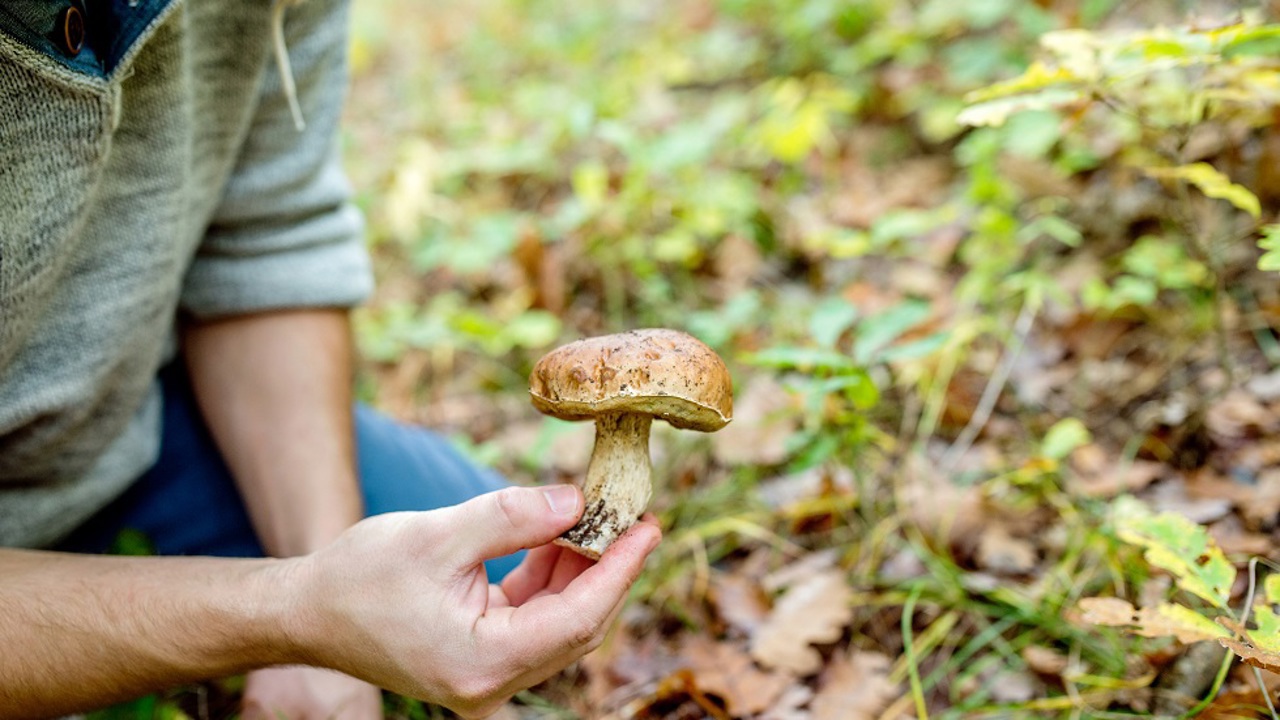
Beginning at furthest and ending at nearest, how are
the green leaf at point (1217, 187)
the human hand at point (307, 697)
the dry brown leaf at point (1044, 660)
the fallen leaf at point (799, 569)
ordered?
the fallen leaf at point (799, 569), the human hand at point (307, 697), the dry brown leaf at point (1044, 660), the green leaf at point (1217, 187)

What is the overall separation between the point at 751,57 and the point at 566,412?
3.70 metres

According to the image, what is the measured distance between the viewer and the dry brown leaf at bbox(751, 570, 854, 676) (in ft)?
5.71

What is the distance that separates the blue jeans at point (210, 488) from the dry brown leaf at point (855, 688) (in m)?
0.75

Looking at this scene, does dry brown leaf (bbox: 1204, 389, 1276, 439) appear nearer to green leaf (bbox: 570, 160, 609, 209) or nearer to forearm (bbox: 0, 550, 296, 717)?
forearm (bbox: 0, 550, 296, 717)

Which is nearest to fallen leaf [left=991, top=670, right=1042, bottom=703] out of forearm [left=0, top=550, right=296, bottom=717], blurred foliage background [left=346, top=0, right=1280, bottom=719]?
blurred foliage background [left=346, top=0, right=1280, bottom=719]

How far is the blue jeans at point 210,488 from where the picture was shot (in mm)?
1966

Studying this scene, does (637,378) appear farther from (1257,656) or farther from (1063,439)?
(1063,439)

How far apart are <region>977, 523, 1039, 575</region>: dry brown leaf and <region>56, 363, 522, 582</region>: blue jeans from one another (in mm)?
1065

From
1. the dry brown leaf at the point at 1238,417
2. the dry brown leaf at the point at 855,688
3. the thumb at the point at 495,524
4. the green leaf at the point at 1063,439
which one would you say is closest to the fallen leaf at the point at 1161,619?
the dry brown leaf at the point at 855,688

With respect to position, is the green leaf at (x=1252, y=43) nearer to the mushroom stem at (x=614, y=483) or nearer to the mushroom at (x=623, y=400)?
the mushroom at (x=623, y=400)

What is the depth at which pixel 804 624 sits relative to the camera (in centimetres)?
181

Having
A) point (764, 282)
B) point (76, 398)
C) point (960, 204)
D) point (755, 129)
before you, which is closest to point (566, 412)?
point (76, 398)

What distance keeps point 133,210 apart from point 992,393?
2.04 meters

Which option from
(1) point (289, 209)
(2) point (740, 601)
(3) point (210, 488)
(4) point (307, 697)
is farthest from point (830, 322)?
(3) point (210, 488)
